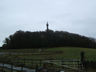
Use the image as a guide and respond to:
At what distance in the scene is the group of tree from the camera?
3750 inches

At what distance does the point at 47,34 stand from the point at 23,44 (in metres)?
11.6

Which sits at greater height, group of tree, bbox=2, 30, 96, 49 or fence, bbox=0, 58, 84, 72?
group of tree, bbox=2, 30, 96, 49

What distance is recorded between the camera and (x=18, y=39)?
315 ft

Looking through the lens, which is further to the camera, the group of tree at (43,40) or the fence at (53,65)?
the group of tree at (43,40)

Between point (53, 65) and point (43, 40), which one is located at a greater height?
point (43, 40)

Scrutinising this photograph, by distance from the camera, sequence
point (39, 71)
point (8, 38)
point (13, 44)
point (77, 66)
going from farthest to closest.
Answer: point (8, 38), point (13, 44), point (77, 66), point (39, 71)

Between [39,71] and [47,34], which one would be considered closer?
→ [39,71]

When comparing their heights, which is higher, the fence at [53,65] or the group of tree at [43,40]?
the group of tree at [43,40]

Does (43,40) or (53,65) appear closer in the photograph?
(53,65)

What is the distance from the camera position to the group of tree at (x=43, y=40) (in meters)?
95.2

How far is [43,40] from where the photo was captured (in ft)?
318

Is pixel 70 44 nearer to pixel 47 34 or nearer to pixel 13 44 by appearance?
pixel 47 34

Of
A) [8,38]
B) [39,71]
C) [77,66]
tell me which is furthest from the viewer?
[8,38]

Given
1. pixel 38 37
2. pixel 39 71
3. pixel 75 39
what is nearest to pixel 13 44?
pixel 38 37
